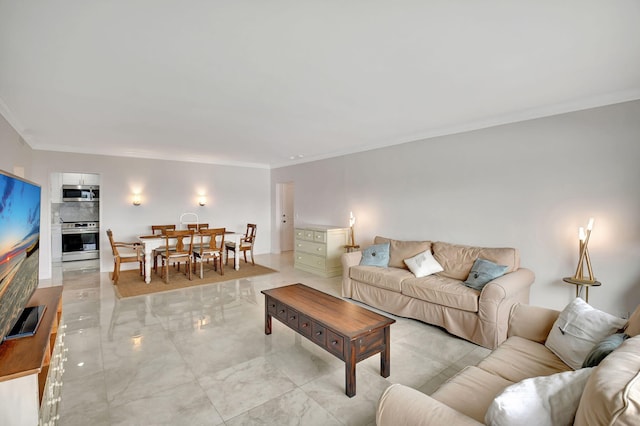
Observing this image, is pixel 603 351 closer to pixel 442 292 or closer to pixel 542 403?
pixel 542 403

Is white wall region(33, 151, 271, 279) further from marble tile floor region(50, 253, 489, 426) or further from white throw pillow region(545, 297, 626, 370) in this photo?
white throw pillow region(545, 297, 626, 370)

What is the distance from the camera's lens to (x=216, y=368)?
2.48 meters

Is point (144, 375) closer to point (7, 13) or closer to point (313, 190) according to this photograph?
point (7, 13)

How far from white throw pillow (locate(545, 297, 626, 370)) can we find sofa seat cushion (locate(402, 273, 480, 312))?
1086 millimetres

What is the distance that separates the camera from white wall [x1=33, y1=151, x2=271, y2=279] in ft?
17.9

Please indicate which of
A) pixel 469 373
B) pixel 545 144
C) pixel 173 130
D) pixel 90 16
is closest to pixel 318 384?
pixel 469 373

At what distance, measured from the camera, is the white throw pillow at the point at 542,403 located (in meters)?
1.00

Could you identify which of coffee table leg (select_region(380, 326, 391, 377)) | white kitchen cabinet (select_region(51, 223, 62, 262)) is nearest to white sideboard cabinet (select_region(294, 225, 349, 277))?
coffee table leg (select_region(380, 326, 391, 377))

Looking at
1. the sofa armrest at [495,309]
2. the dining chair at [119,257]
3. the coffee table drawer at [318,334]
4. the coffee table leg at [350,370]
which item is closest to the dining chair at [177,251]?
the dining chair at [119,257]

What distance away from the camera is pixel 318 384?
7.43 ft

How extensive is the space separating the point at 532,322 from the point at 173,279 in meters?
5.28

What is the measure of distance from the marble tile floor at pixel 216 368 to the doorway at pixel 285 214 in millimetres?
4173

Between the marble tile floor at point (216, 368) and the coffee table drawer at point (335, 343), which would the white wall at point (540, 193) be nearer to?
the marble tile floor at point (216, 368)

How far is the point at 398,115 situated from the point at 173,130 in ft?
10.3
